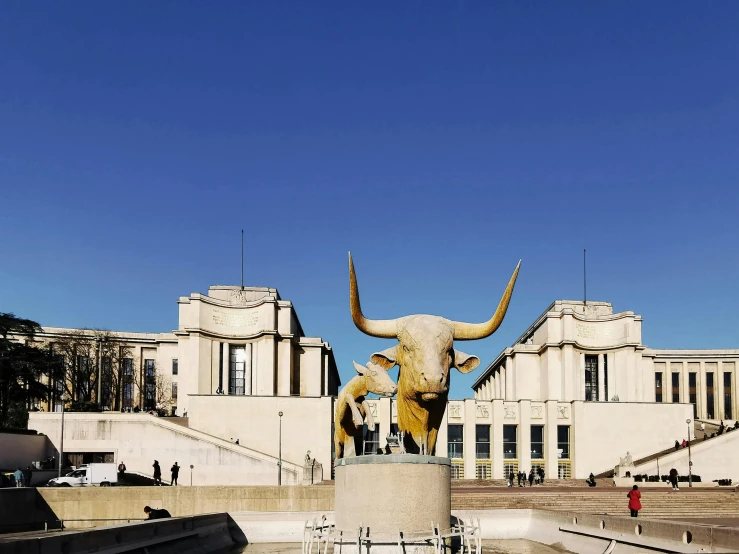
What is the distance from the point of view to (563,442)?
66.1 meters

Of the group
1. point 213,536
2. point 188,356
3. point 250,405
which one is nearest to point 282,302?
point 188,356

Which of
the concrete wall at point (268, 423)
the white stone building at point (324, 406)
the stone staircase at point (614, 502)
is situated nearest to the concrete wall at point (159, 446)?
the white stone building at point (324, 406)

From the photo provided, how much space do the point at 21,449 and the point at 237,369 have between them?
25648mm

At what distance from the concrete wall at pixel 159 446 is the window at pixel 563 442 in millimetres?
24903

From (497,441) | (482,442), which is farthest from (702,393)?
(482,442)

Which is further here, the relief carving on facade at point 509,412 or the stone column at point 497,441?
Answer: the relief carving on facade at point 509,412

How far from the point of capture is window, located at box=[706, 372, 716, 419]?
102000 millimetres

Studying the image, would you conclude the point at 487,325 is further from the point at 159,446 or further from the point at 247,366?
the point at 247,366

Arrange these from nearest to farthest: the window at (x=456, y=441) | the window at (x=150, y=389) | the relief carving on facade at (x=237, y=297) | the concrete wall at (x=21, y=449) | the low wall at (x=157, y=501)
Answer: the low wall at (x=157, y=501) < the concrete wall at (x=21, y=449) < the window at (x=456, y=441) < the relief carving on facade at (x=237, y=297) < the window at (x=150, y=389)

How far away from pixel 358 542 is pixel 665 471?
49.5 m

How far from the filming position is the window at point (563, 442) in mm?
65688

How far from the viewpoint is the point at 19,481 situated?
36.0m

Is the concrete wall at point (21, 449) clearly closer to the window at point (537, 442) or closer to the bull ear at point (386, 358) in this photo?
the window at point (537, 442)

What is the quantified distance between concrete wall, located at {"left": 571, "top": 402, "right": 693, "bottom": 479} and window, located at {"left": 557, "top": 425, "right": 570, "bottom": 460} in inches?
45.5
